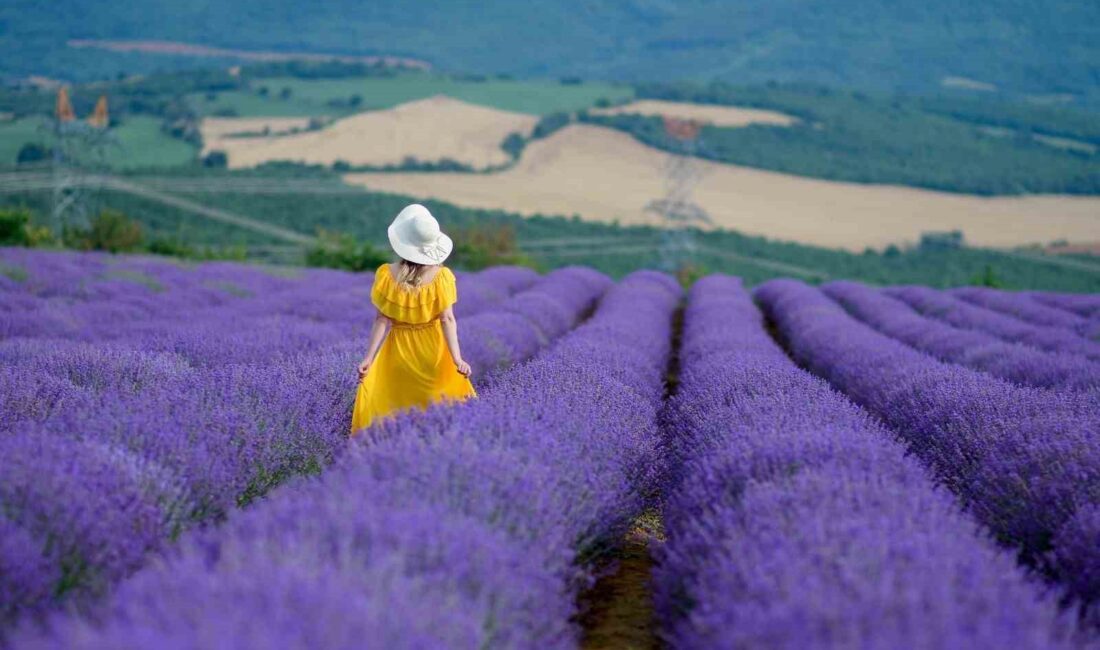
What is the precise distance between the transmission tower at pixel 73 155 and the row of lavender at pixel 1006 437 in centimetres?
2488

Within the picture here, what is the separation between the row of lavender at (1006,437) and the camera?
3.09 metres

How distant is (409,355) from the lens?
4824mm

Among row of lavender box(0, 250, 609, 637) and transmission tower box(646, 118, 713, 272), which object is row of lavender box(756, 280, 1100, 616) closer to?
row of lavender box(0, 250, 609, 637)

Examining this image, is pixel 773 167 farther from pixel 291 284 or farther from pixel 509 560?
pixel 509 560

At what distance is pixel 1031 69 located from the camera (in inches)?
3558

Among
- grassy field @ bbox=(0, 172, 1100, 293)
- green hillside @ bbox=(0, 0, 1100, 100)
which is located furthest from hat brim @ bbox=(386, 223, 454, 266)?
green hillside @ bbox=(0, 0, 1100, 100)

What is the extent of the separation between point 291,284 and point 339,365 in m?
9.32

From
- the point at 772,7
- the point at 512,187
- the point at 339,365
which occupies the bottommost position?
the point at 512,187

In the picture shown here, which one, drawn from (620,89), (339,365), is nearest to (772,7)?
(620,89)

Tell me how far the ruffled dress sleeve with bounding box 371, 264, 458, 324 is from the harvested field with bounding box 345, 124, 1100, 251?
34462 millimetres

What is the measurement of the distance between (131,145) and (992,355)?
4706cm

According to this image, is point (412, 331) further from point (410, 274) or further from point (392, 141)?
point (392, 141)

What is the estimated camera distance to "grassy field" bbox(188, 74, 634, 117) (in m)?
60.6

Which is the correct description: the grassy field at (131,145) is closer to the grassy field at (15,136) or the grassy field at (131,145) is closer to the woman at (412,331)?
the grassy field at (15,136)
